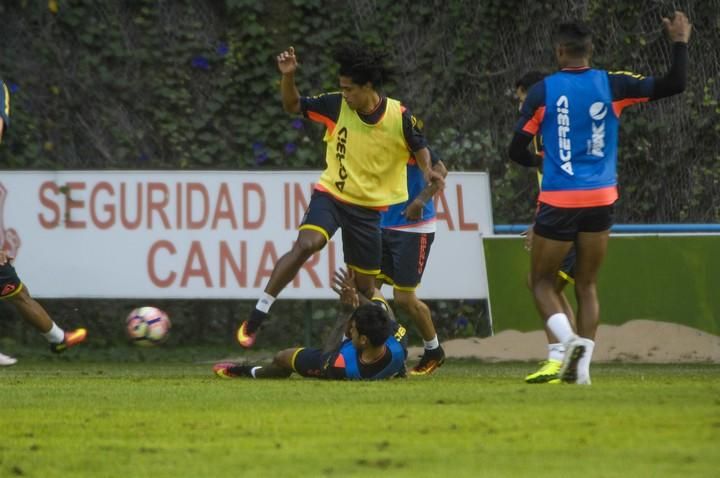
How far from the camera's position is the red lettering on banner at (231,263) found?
622 inches

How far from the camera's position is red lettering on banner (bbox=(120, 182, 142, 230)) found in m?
15.8

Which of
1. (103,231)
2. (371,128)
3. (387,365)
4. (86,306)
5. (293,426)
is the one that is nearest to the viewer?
(293,426)

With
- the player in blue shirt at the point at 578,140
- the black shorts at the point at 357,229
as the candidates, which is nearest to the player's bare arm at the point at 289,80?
the black shorts at the point at 357,229

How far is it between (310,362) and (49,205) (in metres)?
5.20

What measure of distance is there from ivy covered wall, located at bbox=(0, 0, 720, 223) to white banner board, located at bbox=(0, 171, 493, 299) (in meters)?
2.27

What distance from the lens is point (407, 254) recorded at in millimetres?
13188

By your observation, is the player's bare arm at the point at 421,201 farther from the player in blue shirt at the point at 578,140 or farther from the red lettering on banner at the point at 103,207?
the red lettering on banner at the point at 103,207

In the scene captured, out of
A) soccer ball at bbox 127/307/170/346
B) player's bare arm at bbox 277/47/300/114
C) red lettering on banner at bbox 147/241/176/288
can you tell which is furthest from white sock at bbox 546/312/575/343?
red lettering on banner at bbox 147/241/176/288

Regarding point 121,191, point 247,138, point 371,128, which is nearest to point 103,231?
point 121,191

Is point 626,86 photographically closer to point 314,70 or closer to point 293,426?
point 293,426

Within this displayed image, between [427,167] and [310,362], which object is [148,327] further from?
[427,167]

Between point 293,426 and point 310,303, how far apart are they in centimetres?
856

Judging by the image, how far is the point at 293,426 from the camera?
790 cm

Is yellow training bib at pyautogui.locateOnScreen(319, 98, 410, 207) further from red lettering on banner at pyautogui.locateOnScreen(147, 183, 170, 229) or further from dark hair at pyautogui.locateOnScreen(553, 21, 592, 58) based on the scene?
red lettering on banner at pyautogui.locateOnScreen(147, 183, 170, 229)
